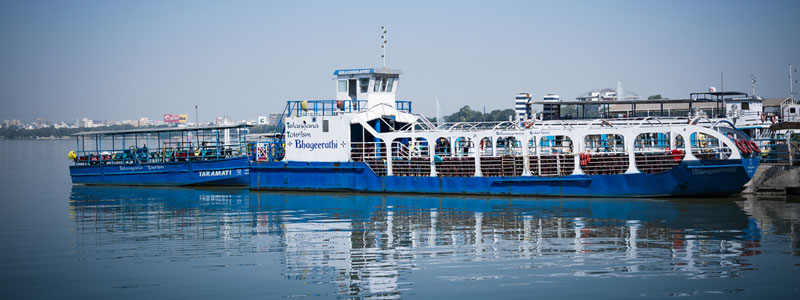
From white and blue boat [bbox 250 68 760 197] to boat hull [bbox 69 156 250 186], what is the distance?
1760 millimetres

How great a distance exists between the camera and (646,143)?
123 ft

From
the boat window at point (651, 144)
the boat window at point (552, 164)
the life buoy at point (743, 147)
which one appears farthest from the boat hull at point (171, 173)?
the life buoy at point (743, 147)

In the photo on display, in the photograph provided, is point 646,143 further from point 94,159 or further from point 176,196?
point 94,159

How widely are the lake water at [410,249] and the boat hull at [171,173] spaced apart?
703 cm

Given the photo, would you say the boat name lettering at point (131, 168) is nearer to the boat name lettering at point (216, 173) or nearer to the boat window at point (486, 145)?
the boat name lettering at point (216, 173)

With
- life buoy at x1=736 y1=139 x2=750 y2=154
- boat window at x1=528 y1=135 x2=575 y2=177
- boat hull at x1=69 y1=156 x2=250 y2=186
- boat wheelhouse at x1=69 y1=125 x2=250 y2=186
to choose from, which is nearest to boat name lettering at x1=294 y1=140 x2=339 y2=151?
boat hull at x1=69 y1=156 x2=250 y2=186

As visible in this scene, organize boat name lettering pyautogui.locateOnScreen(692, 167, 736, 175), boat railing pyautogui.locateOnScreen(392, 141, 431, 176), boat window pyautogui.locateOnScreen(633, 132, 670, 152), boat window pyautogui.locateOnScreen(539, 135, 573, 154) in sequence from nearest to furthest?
1. boat name lettering pyautogui.locateOnScreen(692, 167, 736, 175)
2. boat window pyautogui.locateOnScreen(633, 132, 670, 152)
3. boat window pyautogui.locateOnScreen(539, 135, 573, 154)
4. boat railing pyautogui.locateOnScreen(392, 141, 431, 176)

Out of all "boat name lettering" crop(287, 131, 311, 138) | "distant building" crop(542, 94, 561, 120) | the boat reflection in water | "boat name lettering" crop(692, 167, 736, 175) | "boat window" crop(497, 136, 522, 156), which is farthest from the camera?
"distant building" crop(542, 94, 561, 120)

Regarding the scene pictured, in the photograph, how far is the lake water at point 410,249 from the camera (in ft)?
46.3

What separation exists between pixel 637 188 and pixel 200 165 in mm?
21055

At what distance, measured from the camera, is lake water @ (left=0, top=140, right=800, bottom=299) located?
14.1 meters

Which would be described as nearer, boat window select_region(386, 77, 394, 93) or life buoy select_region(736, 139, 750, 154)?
life buoy select_region(736, 139, 750, 154)

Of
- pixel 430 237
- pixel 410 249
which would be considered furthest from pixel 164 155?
pixel 410 249

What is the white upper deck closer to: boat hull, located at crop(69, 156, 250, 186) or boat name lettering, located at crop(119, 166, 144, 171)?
boat hull, located at crop(69, 156, 250, 186)
